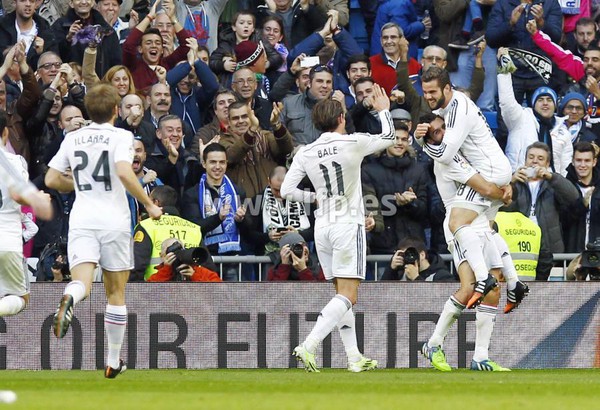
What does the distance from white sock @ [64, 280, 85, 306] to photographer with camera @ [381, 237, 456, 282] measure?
490cm

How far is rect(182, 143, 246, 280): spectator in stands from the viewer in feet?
53.0

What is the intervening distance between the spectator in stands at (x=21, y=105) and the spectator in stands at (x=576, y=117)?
6.77 meters

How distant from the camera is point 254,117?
17.1 m

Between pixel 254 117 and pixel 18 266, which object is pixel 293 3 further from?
pixel 18 266

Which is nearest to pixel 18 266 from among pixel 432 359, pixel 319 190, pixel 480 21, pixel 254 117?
pixel 319 190

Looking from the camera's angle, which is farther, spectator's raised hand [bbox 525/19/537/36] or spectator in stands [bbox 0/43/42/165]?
spectator's raised hand [bbox 525/19/537/36]

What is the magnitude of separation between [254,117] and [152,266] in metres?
2.59

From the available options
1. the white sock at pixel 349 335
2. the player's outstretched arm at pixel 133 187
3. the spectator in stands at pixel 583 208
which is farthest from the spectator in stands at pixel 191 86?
the player's outstretched arm at pixel 133 187

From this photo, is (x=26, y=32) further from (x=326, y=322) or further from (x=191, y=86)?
(x=326, y=322)

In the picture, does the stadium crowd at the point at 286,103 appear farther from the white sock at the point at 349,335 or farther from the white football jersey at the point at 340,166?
the white football jersey at the point at 340,166

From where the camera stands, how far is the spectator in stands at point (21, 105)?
55.5 feet

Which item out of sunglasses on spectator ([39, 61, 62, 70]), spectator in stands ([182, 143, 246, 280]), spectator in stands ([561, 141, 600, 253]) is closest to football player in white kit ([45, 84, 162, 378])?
spectator in stands ([182, 143, 246, 280])

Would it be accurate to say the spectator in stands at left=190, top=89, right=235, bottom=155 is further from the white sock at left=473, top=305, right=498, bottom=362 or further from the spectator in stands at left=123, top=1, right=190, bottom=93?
the white sock at left=473, top=305, right=498, bottom=362

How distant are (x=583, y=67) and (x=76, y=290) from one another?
10323mm
